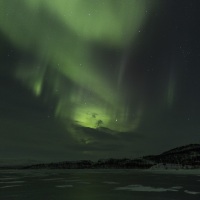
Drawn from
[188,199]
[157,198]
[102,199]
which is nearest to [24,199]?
[102,199]

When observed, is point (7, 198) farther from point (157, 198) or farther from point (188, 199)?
point (188, 199)

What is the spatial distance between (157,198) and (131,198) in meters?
3.36

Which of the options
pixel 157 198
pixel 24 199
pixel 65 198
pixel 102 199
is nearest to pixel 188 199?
pixel 157 198

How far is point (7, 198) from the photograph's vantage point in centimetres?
4166

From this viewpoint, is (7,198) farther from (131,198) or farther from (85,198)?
(131,198)

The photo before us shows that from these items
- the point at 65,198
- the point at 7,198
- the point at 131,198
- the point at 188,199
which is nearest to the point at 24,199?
the point at 7,198

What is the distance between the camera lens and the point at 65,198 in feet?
136

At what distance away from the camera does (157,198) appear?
137 feet

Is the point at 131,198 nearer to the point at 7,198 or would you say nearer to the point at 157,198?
the point at 157,198

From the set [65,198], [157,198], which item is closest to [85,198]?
[65,198]

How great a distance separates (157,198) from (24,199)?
1630cm

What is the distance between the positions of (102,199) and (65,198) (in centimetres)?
474

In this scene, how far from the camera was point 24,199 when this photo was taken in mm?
41188

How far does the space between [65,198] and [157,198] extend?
37.2ft
